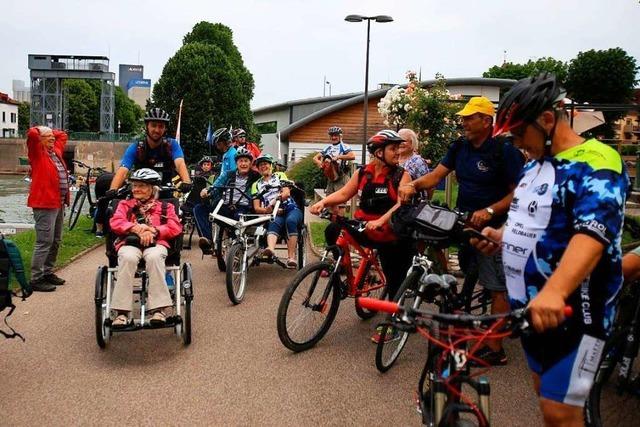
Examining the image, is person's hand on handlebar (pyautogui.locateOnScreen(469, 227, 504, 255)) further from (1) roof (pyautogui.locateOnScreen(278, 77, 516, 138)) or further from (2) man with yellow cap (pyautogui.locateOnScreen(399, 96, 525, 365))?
(1) roof (pyautogui.locateOnScreen(278, 77, 516, 138))

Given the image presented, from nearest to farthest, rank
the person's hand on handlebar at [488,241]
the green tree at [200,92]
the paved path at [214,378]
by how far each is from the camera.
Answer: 1. the person's hand on handlebar at [488,241]
2. the paved path at [214,378]
3. the green tree at [200,92]

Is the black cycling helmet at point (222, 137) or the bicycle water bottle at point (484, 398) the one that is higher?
the black cycling helmet at point (222, 137)

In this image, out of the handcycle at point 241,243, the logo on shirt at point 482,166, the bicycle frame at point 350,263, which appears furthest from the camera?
the handcycle at point 241,243

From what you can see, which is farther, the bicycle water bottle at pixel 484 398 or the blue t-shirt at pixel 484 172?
the blue t-shirt at pixel 484 172

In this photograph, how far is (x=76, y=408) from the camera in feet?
14.1

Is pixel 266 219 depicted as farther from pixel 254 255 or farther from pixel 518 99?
pixel 518 99

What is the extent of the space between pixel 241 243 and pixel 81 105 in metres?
104

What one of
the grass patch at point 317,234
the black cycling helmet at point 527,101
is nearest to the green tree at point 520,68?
the grass patch at point 317,234

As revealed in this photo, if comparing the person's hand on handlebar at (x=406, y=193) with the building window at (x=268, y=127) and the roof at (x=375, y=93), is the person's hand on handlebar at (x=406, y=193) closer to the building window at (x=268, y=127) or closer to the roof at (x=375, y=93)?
the roof at (x=375, y=93)

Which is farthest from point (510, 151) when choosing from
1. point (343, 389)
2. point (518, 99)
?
point (518, 99)

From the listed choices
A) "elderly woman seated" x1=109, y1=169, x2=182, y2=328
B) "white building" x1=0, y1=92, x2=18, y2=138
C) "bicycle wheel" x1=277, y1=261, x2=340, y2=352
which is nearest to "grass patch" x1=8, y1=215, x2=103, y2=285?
"elderly woman seated" x1=109, y1=169, x2=182, y2=328

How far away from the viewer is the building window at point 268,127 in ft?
194

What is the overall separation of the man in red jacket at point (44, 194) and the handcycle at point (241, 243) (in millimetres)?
1859

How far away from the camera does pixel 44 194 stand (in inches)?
300
